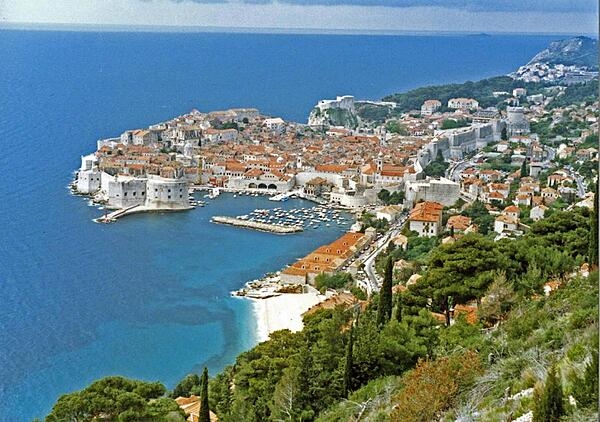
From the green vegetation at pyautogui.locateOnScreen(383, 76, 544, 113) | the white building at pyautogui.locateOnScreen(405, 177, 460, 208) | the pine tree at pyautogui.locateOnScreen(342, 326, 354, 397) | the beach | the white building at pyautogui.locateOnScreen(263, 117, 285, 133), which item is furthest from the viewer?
the green vegetation at pyautogui.locateOnScreen(383, 76, 544, 113)

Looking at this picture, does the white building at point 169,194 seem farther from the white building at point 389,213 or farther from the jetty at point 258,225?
the white building at point 389,213

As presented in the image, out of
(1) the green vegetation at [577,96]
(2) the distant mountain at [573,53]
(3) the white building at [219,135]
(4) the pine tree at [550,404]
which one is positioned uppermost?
(2) the distant mountain at [573,53]

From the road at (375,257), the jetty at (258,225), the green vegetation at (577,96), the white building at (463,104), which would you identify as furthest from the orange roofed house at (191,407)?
the white building at (463,104)

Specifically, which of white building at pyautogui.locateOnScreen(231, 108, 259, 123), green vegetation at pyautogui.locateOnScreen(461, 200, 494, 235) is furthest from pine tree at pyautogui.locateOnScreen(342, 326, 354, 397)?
white building at pyautogui.locateOnScreen(231, 108, 259, 123)

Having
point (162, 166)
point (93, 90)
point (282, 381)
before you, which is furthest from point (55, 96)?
point (282, 381)

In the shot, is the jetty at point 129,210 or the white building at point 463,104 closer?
the jetty at point 129,210

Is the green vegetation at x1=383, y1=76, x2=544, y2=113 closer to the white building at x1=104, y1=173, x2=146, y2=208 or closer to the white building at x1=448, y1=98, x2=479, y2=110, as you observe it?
the white building at x1=448, y1=98, x2=479, y2=110

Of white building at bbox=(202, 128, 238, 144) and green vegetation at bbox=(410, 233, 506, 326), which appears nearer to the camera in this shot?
green vegetation at bbox=(410, 233, 506, 326)
